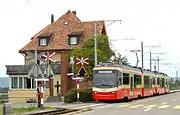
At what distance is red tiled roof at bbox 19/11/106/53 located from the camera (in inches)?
2854

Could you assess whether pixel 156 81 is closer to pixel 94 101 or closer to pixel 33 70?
pixel 94 101

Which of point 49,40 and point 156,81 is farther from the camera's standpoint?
point 49,40

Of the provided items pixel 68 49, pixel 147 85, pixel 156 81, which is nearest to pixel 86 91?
pixel 147 85

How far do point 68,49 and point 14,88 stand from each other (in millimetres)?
11008

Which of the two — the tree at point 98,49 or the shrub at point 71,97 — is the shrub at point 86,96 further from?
the tree at point 98,49

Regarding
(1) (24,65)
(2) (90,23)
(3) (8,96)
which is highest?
(2) (90,23)

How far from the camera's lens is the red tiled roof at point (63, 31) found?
238ft

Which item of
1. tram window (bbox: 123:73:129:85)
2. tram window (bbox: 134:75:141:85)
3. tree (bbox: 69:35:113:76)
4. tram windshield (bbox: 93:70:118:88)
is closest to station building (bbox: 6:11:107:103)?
tree (bbox: 69:35:113:76)

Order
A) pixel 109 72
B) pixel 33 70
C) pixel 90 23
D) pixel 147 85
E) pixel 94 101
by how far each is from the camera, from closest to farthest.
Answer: pixel 33 70, pixel 109 72, pixel 94 101, pixel 147 85, pixel 90 23

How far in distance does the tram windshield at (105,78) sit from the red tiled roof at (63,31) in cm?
3192

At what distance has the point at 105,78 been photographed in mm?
38750

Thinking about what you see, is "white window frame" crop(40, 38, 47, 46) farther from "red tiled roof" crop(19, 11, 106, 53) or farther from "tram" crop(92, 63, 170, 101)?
"tram" crop(92, 63, 170, 101)

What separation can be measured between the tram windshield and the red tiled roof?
31.9 m

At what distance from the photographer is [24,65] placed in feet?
215
